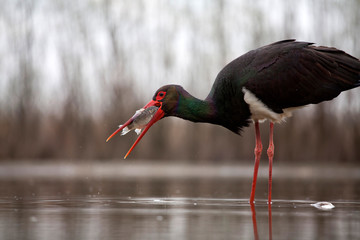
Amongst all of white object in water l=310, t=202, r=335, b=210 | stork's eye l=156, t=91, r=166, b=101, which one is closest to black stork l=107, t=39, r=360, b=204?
stork's eye l=156, t=91, r=166, b=101

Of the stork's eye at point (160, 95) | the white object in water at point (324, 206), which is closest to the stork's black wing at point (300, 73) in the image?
the stork's eye at point (160, 95)

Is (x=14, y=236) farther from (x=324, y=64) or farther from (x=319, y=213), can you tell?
(x=324, y=64)

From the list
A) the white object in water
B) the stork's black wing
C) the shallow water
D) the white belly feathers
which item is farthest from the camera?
the stork's black wing

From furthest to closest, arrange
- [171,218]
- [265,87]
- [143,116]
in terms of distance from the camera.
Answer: [143,116] < [265,87] < [171,218]

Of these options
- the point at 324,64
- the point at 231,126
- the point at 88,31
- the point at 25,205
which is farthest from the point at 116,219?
the point at 88,31

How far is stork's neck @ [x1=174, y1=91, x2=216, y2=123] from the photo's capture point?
6742 millimetres

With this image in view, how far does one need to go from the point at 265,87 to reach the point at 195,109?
763mm

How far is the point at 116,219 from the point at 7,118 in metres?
14.2

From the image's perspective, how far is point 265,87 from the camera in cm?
661

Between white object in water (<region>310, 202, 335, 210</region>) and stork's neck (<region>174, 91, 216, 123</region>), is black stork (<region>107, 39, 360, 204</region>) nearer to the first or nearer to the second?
stork's neck (<region>174, 91, 216, 123</region>)

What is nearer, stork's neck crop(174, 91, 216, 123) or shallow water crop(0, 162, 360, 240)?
shallow water crop(0, 162, 360, 240)

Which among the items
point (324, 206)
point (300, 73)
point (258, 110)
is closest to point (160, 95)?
point (258, 110)

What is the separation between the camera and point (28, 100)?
18344 mm

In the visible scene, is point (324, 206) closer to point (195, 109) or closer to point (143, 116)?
point (195, 109)
